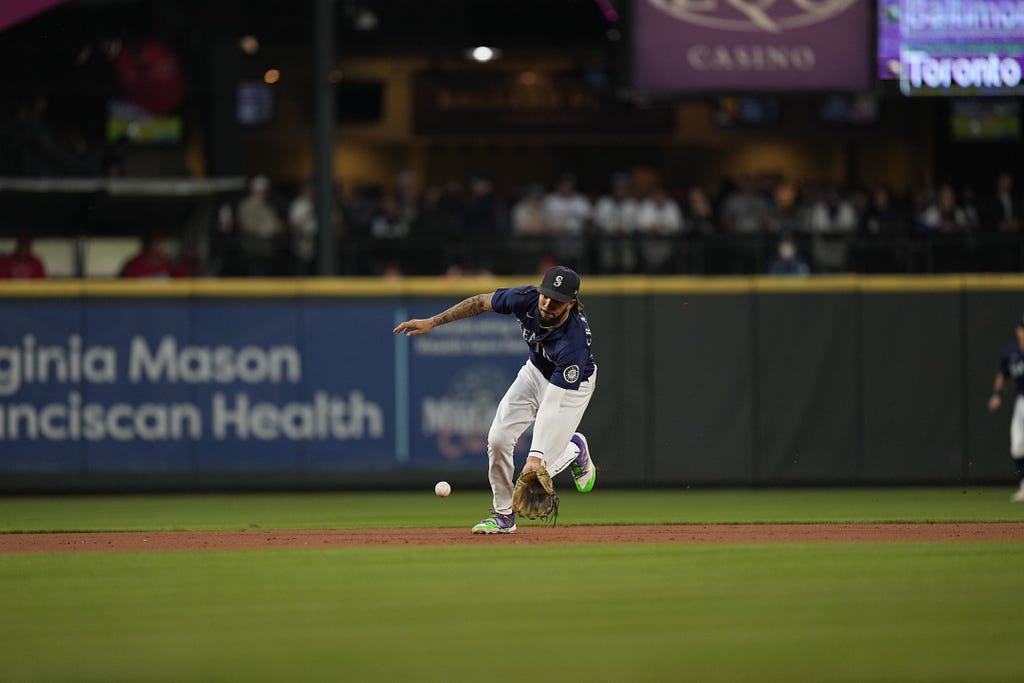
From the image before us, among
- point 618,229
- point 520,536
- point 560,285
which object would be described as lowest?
point 520,536

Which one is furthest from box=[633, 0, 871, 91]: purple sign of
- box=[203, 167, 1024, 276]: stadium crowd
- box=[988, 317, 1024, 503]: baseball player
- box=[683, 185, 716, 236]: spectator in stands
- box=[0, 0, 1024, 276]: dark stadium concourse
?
box=[988, 317, 1024, 503]: baseball player

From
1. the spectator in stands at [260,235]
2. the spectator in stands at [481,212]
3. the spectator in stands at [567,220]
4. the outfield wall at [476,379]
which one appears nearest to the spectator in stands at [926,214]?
the outfield wall at [476,379]

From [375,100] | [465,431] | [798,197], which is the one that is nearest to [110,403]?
[465,431]

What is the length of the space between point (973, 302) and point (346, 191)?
48.2ft

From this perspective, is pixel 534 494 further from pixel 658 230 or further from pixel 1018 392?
pixel 658 230

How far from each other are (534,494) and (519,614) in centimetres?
307

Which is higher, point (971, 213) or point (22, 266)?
point (971, 213)

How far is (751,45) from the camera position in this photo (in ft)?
64.2

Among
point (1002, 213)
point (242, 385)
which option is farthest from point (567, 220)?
point (242, 385)

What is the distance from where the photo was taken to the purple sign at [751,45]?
19.4 metres

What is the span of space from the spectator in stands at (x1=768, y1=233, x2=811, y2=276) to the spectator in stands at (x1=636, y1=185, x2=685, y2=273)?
1322 mm

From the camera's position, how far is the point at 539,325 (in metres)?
11.6

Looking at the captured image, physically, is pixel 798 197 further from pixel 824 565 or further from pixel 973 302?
pixel 824 565

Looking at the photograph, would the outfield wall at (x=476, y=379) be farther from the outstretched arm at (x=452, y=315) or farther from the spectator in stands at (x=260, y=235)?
the outstretched arm at (x=452, y=315)
